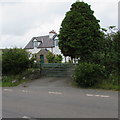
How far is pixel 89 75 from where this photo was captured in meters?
11.1

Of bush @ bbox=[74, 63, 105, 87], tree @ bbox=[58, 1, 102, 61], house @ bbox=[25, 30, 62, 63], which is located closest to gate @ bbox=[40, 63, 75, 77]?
tree @ bbox=[58, 1, 102, 61]

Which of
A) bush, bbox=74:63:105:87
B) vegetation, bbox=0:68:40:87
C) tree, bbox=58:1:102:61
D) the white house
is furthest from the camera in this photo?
the white house

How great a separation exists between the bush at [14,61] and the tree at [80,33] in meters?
3.70

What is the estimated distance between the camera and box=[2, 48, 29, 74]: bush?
15469mm

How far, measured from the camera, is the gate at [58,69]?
15.2 metres

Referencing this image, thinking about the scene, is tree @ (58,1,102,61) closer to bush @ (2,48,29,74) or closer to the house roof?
bush @ (2,48,29,74)

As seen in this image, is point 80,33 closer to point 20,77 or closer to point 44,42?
point 20,77

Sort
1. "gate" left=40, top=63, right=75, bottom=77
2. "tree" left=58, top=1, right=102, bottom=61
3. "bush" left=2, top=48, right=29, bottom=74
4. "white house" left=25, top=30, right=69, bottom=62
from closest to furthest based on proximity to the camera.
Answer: "tree" left=58, top=1, right=102, bottom=61
"gate" left=40, top=63, right=75, bottom=77
"bush" left=2, top=48, right=29, bottom=74
"white house" left=25, top=30, right=69, bottom=62

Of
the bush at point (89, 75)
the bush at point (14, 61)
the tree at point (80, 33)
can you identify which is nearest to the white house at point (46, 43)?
the bush at point (14, 61)

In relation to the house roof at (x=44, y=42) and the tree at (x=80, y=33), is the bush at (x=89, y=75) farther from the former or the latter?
the house roof at (x=44, y=42)

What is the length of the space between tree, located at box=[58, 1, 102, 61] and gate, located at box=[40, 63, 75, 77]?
4.31ft

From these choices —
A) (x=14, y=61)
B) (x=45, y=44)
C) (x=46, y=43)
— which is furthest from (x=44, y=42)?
(x=14, y=61)

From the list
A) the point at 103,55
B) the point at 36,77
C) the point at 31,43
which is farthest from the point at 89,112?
the point at 31,43

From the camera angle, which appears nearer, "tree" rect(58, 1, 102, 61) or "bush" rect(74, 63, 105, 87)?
"bush" rect(74, 63, 105, 87)
